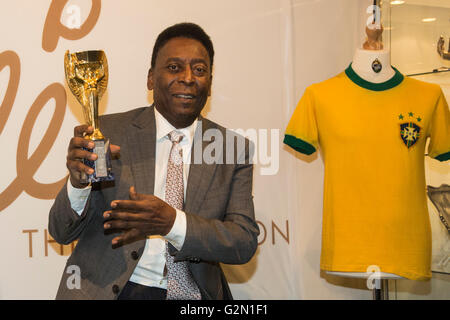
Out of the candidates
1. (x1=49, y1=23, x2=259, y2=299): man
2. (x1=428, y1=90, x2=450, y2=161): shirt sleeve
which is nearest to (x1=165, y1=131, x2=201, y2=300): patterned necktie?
(x1=49, y1=23, x2=259, y2=299): man

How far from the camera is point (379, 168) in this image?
2.73 metres

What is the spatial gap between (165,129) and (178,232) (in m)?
0.50

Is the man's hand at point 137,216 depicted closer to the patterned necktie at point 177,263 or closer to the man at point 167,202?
the man at point 167,202

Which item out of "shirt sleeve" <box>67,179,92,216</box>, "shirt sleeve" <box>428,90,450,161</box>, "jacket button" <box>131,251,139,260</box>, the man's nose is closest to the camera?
"shirt sleeve" <box>67,179,92,216</box>

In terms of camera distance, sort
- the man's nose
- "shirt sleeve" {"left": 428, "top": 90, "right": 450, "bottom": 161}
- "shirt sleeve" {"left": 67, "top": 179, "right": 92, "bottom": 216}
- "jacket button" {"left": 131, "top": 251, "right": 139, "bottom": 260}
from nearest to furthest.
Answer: "shirt sleeve" {"left": 67, "top": 179, "right": 92, "bottom": 216} → "jacket button" {"left": 131, "top": 251, "right": 139, "bottom": 260} → the man's nose → "shirt sleeve" {"left": 428, "top": 90, "right": 450, "bottom": 161}

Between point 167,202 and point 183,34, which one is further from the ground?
point 183,34

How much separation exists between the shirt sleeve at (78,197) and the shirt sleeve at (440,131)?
5.91 feet

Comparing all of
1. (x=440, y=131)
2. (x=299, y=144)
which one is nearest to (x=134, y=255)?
(x=299, y=144)

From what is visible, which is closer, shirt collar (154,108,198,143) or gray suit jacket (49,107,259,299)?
gray suit jacket (49,107,259,299)

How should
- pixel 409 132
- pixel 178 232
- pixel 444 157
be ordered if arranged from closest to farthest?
Answer: pixel 178 232
pixel 409 132
pixel 444 157

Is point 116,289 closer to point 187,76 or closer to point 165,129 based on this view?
point 165,129

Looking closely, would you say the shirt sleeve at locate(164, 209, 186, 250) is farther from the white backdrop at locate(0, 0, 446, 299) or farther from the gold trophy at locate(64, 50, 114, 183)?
the white backdrop at locate(0, 0, 446, 299)

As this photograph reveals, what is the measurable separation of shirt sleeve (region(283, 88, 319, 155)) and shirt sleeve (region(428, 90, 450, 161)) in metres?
0.59

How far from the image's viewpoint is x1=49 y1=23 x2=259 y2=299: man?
1878 mm
